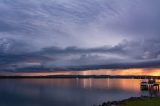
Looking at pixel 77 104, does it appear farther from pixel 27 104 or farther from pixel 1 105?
pixel 1 105

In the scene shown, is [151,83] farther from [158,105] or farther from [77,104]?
[158,105]

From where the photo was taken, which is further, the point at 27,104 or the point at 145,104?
the point at 27,104

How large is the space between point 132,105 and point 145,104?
198 centimetres

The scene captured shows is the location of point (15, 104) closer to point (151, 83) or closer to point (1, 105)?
point (1, 105)

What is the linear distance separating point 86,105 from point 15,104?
22.5 meters

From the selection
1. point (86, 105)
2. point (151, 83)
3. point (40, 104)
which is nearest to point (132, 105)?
point (86, 105)

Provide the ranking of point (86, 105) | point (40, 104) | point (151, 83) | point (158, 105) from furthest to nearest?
point (151, 83), point (40, 104), point (86, 105), point (158, 105)

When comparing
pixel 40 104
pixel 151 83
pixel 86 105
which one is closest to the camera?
pixel 86 105

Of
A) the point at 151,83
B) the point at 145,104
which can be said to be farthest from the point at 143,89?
the point at 145,104

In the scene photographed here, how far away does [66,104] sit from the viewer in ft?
274

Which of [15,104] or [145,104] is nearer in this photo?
[145,104]

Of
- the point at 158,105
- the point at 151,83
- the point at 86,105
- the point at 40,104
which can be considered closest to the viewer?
the point at 158,105

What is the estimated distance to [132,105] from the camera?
45.8 meters

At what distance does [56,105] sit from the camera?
269 feet
